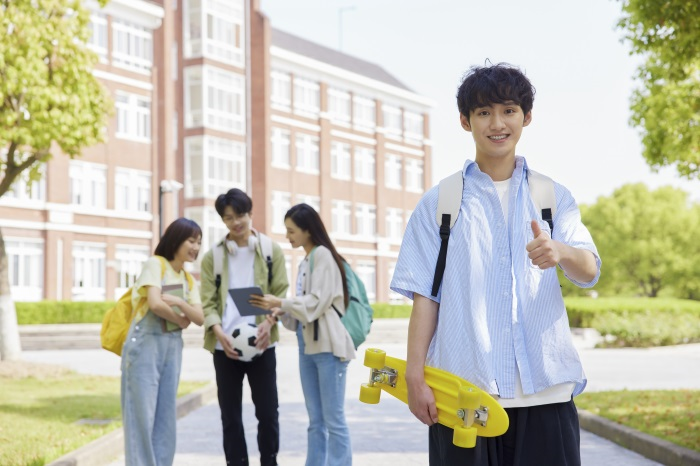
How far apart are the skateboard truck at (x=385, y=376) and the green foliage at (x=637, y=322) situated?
25.8m

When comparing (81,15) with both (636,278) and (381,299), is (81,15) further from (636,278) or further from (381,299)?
(636,278)

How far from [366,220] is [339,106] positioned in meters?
6.78

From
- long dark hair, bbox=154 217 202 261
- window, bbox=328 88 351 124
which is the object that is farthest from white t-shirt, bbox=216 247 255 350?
window, bbox=328 88 351 124

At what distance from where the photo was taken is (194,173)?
4988 cm

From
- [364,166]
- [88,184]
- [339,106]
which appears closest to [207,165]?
[88,184]

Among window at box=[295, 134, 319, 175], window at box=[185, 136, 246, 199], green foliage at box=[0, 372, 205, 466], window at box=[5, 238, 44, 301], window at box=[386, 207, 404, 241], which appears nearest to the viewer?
green foliage at box=[0, 372, 205, 466]

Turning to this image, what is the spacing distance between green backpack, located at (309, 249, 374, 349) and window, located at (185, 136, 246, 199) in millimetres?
42599

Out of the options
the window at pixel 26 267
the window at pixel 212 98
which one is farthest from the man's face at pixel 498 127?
the window at pixel 212 98

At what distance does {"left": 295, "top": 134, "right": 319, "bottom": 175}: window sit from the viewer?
56.0 meters

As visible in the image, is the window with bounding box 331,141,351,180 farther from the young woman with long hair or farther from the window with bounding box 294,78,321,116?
the young woman with long hair

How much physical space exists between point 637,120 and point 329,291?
1509 centimetres

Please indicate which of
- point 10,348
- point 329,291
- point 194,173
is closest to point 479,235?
point 329,291

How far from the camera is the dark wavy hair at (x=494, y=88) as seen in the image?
11.3 feet

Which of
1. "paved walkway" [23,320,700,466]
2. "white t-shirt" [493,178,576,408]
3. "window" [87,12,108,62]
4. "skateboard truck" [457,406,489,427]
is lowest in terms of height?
"paved walkway" [23,320,700,466]
